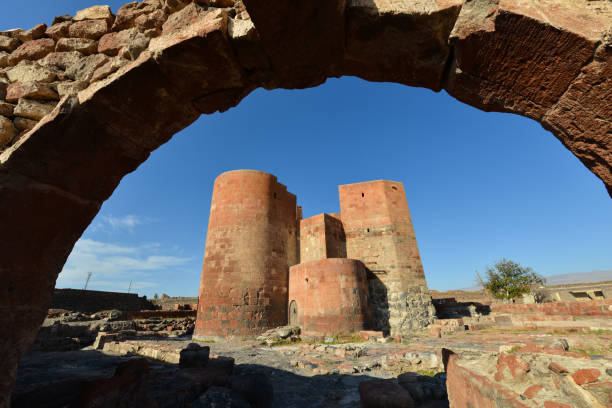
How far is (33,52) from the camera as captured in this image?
8.76 feet

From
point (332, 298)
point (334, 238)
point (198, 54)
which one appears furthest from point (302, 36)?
point (334, 238)

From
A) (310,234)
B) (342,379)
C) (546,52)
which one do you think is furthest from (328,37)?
(310,234)

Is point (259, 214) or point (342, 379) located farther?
point (259, 214)

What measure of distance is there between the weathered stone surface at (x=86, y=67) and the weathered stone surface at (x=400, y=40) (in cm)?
219

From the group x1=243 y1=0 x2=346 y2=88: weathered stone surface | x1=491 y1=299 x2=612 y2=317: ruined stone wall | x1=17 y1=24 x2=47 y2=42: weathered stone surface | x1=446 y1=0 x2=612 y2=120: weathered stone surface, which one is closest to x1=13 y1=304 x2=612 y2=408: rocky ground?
x1=491 y1=299 x2=612 y2=317: ruined stone wall

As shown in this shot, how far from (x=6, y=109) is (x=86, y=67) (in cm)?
74

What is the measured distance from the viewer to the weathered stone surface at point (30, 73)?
2.45 metres

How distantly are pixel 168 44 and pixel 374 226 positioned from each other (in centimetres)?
1417

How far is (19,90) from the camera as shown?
2359 millimetres

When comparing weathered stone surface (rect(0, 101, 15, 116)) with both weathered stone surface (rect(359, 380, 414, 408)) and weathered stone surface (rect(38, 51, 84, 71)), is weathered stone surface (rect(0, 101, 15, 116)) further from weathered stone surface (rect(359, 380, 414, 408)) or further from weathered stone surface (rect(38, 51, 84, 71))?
weathered stone surface (rect(359, 380, 414, 408))

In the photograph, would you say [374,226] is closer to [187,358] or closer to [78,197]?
[187,358]

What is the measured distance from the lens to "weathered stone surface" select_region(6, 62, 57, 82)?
8.03ft

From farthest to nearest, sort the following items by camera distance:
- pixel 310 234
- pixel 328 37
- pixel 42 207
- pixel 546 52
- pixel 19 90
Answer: pixel 310 234 < pixel 19 90 < pixel 42 207 < pixel 328 37 < pixel 546 52

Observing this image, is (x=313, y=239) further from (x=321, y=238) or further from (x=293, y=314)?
(x=293, y=314)
